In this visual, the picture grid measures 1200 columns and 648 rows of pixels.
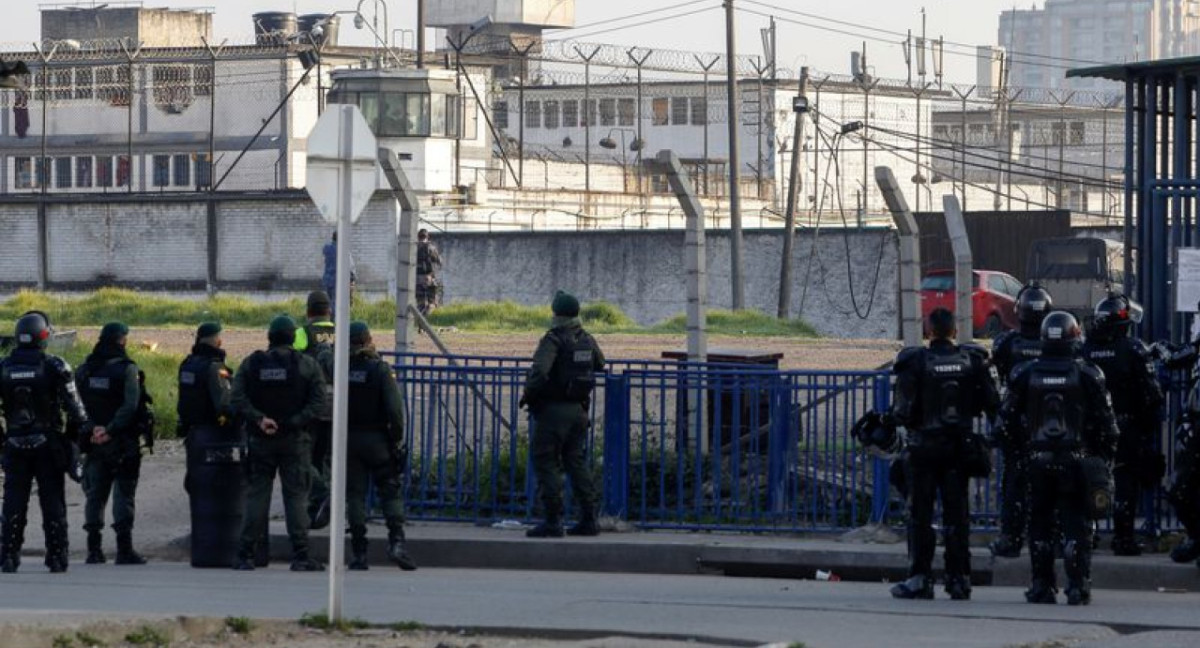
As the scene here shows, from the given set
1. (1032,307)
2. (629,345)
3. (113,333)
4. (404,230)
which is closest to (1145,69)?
(1032,307)

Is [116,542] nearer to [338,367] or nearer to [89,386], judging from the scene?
[89,386]

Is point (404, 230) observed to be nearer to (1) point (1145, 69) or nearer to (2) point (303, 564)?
(2) point (303, 564)

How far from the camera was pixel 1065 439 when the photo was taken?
1163 cm

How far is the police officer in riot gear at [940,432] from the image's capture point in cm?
1189

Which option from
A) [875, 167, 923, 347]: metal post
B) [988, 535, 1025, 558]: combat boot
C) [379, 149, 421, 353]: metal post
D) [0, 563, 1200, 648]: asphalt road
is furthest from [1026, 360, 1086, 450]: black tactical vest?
[379, 149, 421, 353]: metal post

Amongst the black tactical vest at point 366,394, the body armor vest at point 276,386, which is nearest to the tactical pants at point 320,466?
the body armor vest at point 276,386

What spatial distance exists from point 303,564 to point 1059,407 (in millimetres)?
5202

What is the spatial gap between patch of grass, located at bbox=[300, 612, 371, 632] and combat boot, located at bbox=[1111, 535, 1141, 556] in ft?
17.5

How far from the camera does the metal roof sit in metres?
14.7

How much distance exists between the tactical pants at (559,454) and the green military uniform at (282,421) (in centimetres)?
155

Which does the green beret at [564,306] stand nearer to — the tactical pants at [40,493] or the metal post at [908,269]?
the metal post at [908,269]

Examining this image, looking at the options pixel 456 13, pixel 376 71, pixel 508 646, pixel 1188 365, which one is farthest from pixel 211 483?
pixel 456 13

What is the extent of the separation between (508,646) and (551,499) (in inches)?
164

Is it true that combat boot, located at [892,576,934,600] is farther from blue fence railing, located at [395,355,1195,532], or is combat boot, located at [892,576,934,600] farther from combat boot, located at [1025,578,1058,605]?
blue fence railing, located at [395,355,1195,532]
